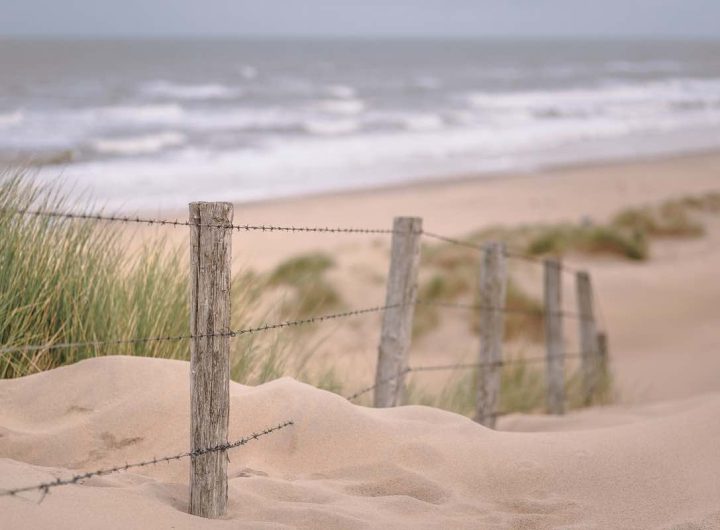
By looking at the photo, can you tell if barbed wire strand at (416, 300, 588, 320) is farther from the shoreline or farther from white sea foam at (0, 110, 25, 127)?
white sea foam at (0, 110, 25, 127)

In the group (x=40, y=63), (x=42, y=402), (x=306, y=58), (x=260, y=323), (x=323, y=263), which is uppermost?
(x=306, y=58)

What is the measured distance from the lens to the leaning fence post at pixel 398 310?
539cm

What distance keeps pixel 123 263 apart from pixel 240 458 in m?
1.80

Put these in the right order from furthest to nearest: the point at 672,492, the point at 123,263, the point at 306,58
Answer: the point at 306,58 → the point at 123,263 → the point at 672,492

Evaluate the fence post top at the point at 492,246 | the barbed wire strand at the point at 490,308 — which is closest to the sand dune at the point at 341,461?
the barbed wire strand at the point at 490,308

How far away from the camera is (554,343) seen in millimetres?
7715

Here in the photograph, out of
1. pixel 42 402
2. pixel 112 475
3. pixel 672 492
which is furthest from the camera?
pixel 42 402

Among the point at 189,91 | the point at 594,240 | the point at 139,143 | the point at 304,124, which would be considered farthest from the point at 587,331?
the point at 189,91

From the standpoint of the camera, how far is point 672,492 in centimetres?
411

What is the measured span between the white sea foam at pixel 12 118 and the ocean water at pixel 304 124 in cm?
10

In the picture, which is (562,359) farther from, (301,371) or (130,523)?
(130,523)

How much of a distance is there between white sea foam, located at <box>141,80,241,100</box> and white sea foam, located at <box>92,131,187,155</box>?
13109 mm

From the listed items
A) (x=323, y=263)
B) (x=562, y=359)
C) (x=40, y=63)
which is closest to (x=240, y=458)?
(x=562, y=359)

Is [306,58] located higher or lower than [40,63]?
higher
